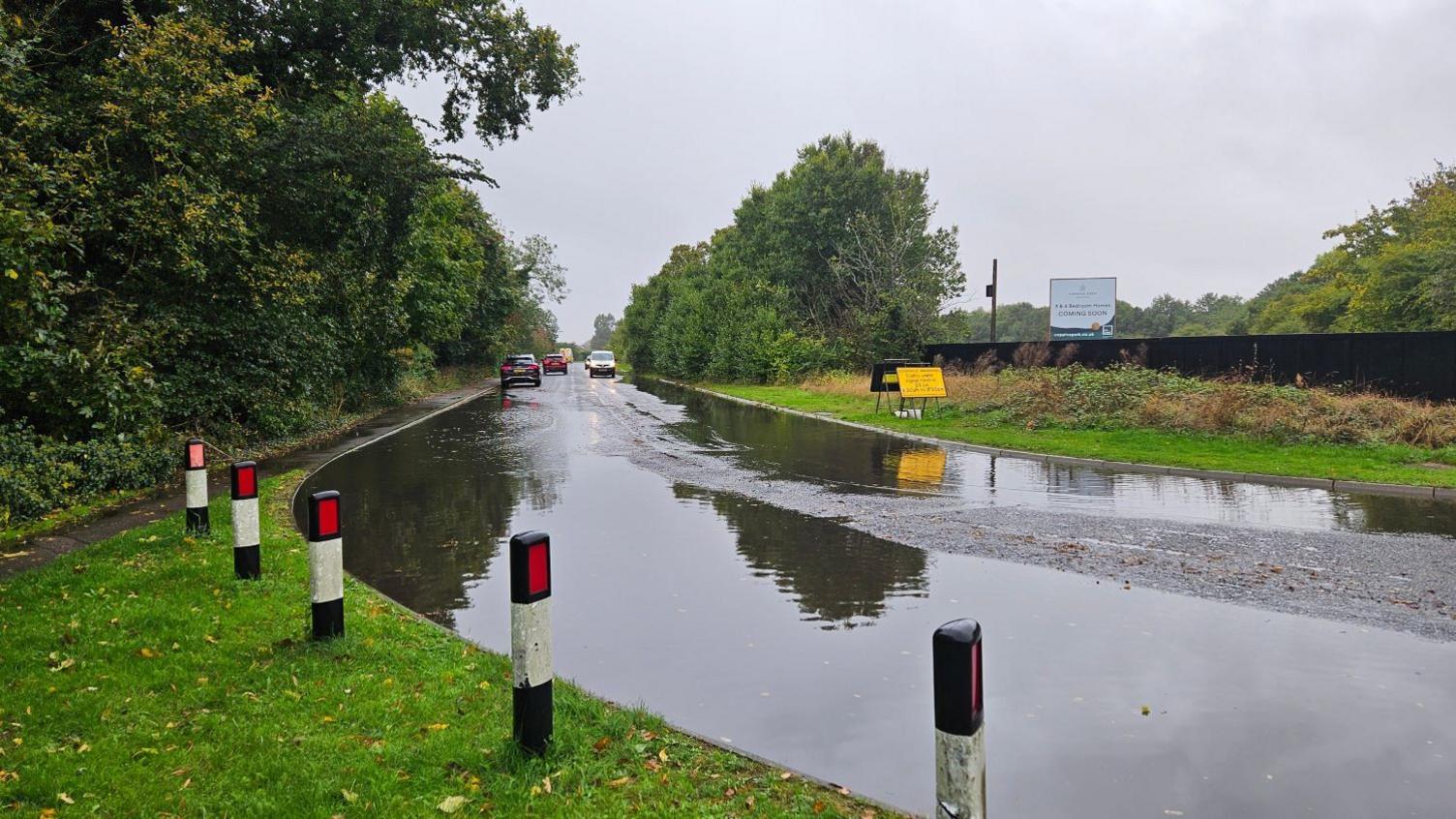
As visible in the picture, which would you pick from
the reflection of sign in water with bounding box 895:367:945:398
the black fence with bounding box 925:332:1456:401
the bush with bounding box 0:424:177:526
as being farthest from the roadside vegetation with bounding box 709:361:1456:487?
the bush with bounding box 0:424:177:526

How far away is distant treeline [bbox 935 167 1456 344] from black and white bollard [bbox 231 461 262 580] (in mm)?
35139

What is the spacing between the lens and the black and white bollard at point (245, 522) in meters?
6.18

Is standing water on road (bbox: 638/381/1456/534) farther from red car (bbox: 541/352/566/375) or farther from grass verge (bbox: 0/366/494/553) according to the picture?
red car (bbox: 541/352/566/375)

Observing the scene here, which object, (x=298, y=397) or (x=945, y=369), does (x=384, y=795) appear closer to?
(x=298, y=397)

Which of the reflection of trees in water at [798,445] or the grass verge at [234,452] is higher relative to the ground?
the grass verge at [234,452]

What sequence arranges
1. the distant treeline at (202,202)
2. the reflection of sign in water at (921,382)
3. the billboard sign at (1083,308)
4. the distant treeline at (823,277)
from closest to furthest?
the distant treeline at (202,202), the reflection of sign in water at (921,382), the billboard sign at (1083,308), the distant treeline at (823,277)

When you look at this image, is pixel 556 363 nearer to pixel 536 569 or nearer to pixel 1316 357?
pixel 1316 357

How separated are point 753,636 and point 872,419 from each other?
17062 millimetres

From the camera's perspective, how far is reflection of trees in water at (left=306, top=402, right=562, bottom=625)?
7336 millimetres

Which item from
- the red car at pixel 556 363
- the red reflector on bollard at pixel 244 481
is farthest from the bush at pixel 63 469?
the red car at pixel 556 363

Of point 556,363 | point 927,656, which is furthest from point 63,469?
point 556,363

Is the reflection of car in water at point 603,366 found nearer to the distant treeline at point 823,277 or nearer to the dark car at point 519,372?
the distant treeline at point 823,277

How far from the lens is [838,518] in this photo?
9.78 meters

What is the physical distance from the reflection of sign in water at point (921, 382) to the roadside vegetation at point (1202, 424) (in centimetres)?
60
